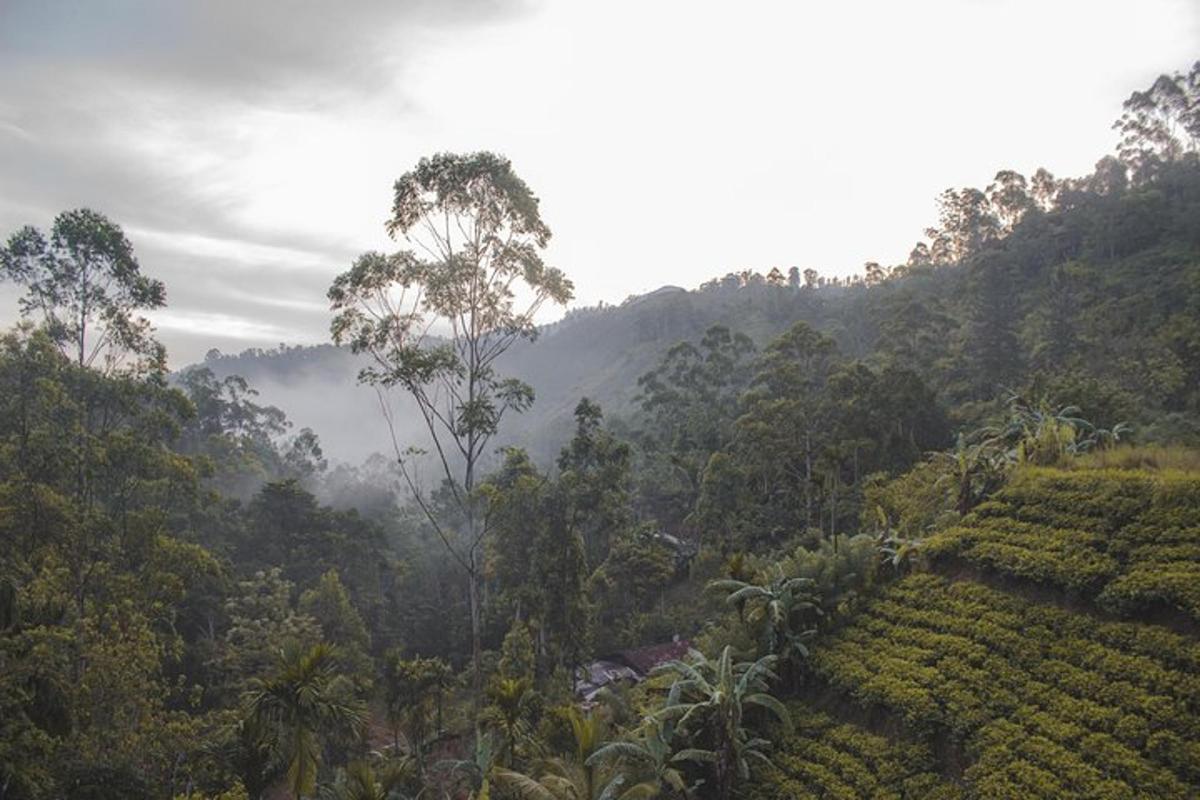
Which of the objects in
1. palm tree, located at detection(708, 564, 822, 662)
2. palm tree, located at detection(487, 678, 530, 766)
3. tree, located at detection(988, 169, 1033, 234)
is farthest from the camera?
tree, located at detection(988, 169, 1033, 234)

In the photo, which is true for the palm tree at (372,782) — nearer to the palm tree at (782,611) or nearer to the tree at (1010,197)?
the palm tree at (782,611)

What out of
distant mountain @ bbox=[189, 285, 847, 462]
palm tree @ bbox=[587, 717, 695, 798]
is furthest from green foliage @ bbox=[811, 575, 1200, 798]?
distant mountain @ bbox=[189, 285, 847, 462]

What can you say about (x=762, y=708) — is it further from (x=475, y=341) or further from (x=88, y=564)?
(x=88, y=564)

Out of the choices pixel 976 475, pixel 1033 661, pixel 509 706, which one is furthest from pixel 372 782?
pixel 976 475

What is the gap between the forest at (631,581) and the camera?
1043 cm

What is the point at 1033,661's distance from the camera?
10305mm

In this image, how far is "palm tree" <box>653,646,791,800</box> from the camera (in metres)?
11.8

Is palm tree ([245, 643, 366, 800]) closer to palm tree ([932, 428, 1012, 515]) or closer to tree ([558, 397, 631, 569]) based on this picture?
palm tree ([932, 428, 1012, 515])

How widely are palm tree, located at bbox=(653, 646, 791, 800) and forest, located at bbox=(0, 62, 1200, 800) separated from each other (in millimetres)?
85

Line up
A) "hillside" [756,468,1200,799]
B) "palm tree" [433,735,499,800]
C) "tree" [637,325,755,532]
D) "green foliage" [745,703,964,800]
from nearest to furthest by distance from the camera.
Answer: "hillside" [756,468,1200,799], "green foliage" [745,703,964,800], "palm tree" [433,735,499,800], "tree" [637,325,755,532]

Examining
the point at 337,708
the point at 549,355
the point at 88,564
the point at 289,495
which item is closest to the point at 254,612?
the point at 289,495

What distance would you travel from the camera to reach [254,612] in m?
28.5

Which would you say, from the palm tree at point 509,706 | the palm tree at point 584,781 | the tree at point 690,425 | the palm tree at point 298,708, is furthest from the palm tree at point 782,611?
the tree at point 690,425

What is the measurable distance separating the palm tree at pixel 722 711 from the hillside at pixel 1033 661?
2.00 ft
